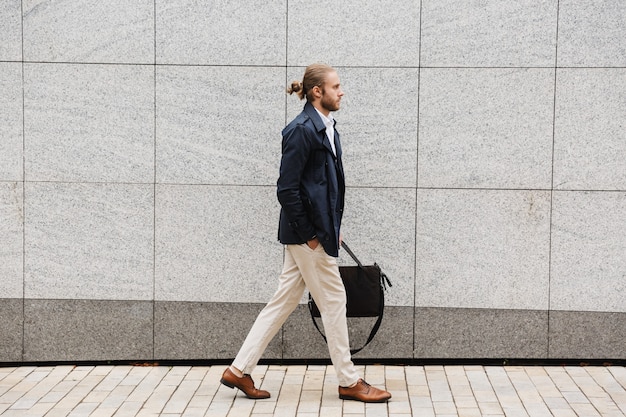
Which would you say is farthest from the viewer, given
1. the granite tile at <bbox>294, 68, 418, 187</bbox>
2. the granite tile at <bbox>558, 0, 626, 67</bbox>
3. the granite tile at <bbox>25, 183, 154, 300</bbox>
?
the granite tile at <bbox>25, 183, 154, 300</bbox>

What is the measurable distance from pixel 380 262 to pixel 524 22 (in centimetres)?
202

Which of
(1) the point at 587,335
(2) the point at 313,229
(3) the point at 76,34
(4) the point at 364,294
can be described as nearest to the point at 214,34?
(3) the point at 76,34

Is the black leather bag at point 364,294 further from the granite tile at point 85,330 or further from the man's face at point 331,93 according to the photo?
the granite tile at point 85,330

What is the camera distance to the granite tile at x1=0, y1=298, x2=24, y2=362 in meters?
6.57

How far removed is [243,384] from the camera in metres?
5.59

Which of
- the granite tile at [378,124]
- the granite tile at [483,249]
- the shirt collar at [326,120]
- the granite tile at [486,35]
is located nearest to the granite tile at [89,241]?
the granite tile at [378,124]

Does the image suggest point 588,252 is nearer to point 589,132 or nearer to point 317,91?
point 589,132

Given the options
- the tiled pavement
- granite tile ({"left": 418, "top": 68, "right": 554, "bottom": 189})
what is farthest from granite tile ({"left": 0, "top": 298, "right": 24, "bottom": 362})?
granite tile ({"left": 418, "top": 68, "right": 554, "bottom": 189})

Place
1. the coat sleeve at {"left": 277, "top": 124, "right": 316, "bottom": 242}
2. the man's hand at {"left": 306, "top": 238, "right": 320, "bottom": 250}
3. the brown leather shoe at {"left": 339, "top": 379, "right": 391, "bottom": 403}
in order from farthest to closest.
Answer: the brown leather shoe at {"left": 339, "top": 379, "right": 391, "bottom": 403} < the man's hand at {"left": 306, "top": 238, "right": 320, "bottom": 250} < the coat sleeve at {"left": 277, "top": 124, "right": 316, "bottom": 242}

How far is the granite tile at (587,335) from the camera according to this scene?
21.1 feet

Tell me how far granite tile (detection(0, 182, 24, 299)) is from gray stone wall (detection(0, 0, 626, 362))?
0.01m

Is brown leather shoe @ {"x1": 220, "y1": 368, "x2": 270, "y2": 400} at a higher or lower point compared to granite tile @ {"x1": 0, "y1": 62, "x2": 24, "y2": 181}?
lower

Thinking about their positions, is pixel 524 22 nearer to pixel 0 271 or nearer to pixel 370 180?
pixel 370 180

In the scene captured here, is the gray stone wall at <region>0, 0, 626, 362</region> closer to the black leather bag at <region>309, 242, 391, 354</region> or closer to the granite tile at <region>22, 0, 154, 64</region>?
the granite tile at <region>22, 0, 154, 64</region>
